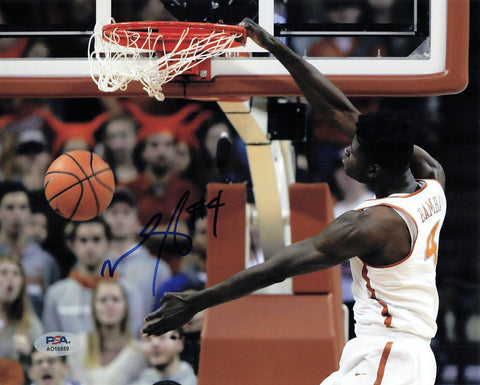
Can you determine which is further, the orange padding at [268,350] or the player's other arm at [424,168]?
the orange padding at [268,350]

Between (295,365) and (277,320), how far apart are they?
0.21 metres

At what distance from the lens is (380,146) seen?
1.76 meters

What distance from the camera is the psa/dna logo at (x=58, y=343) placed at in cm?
530

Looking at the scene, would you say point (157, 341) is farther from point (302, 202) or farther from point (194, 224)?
point (302, 202)

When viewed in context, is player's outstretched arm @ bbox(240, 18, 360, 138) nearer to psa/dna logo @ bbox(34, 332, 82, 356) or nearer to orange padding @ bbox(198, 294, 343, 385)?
orange padding @ bbox(198, 294, 343, 385)

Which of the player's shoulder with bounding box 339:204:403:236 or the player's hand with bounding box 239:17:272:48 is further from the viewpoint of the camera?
the player's hand with bounding box 239:17:272:48

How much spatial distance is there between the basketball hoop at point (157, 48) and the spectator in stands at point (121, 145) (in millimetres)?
2872

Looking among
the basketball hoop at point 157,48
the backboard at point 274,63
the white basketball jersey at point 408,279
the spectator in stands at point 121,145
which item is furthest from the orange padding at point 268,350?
the spectator in stands at point 121,145

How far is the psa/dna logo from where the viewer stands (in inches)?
209

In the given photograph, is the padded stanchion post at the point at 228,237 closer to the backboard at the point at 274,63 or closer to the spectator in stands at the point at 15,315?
the backboard at the point at 274,63

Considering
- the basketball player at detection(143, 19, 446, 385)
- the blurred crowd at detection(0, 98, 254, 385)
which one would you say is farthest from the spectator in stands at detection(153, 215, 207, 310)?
the basketball player at detection(143, 19, 446, 385)

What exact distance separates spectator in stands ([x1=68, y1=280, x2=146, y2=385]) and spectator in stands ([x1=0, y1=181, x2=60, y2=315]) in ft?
1.16

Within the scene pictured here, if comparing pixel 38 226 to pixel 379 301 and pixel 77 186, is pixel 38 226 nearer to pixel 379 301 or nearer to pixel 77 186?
pixel 77 186
